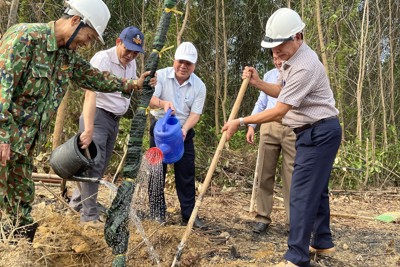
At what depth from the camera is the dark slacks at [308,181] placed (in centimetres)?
363

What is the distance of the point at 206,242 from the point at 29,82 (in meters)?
2.18

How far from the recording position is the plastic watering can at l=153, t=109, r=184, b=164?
4117 millimetres

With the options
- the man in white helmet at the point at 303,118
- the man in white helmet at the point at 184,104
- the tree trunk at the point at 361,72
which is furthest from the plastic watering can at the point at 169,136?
the tree trunk at the point at 361,72

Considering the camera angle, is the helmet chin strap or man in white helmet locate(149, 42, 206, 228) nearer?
the helmet chin strap

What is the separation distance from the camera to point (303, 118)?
371 centimetres

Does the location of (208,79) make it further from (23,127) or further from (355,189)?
(23,127)

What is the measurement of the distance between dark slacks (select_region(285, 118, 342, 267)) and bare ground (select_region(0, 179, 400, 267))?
461 mm

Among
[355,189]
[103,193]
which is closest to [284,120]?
[103,193]

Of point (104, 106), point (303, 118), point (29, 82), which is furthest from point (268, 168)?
point (29, 82)

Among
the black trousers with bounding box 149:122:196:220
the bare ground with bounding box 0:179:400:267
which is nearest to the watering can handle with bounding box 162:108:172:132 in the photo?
the black trousers with bounding box 149:122:196:220

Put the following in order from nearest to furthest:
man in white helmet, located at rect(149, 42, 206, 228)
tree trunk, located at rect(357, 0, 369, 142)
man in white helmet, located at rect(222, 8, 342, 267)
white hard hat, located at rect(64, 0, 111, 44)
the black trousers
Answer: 1. white hard hat, located at rect(64, 0, 111, 44)
2. man in white helmet, located at rect(222, 8, 342, 267)
3. man in white helmet, located at rect(149, 42, 206, 228)
4. the black trousers
5. tree trunk, located at rect(357, 0, 369, 142)

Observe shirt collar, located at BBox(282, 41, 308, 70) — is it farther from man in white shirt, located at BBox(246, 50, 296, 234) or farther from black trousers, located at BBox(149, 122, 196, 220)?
black trousers, located at BBox(149, 122, 196, 220)

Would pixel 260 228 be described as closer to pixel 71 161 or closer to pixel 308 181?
pixel 308 181

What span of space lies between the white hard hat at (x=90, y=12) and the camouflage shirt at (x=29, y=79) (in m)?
0.17
